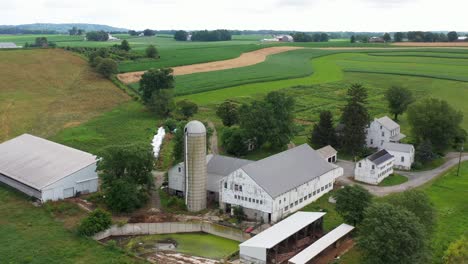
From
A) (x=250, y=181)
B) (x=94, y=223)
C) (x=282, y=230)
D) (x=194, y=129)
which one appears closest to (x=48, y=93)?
(x=194, y=129)

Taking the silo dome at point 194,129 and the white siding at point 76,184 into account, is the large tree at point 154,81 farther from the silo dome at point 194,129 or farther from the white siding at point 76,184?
the silo dome at point 194,129

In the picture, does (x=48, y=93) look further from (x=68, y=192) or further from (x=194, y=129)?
(x=194, y=129)

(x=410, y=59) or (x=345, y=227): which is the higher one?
(x=410, y=59)

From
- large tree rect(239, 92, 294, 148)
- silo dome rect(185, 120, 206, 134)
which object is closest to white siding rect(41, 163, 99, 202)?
silo dome rect(185, 120, 206, 134)

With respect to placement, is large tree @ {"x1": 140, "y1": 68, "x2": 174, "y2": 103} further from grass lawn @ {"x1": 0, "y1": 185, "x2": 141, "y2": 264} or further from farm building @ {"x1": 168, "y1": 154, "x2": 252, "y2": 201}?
grass lawn @ {"x1": 0, "y1": 185, "x2": 141, "y2": 264}

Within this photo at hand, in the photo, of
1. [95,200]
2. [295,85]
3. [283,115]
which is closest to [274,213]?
[95,200]

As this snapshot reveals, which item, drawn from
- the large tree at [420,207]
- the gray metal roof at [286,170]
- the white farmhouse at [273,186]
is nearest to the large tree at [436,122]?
the gray metal roof at [286,170]

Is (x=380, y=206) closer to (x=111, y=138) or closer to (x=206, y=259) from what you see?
(x=206, y=259)
